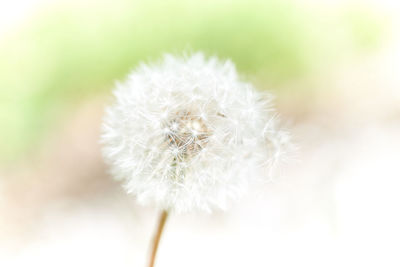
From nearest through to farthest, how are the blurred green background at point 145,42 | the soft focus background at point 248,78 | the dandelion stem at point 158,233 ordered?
the dandelion stem at point 158,233 < the soft focus background at point 248,78 < the blurred green background at point 145,42

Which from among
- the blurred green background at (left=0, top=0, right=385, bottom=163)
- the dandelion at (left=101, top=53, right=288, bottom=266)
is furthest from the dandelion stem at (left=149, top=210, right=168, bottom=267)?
the blurred green background at (left=0, top=0, right=385, bottom=163)

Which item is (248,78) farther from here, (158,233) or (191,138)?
(158,233)

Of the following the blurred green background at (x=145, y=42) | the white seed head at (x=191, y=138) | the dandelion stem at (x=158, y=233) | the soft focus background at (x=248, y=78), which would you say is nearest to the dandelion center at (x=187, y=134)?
the white seed head at (x=191, y=138)

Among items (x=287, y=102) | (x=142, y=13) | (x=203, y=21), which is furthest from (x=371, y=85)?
(x=142, y=13)

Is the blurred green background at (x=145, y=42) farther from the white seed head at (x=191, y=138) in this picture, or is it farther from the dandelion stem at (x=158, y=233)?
the dandelion stem at (x=158, y=233)

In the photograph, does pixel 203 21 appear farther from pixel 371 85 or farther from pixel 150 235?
pixel 150 235

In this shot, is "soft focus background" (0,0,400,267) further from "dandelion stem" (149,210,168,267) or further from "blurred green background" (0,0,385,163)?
"dandelion stem" (149,210,168,267)
